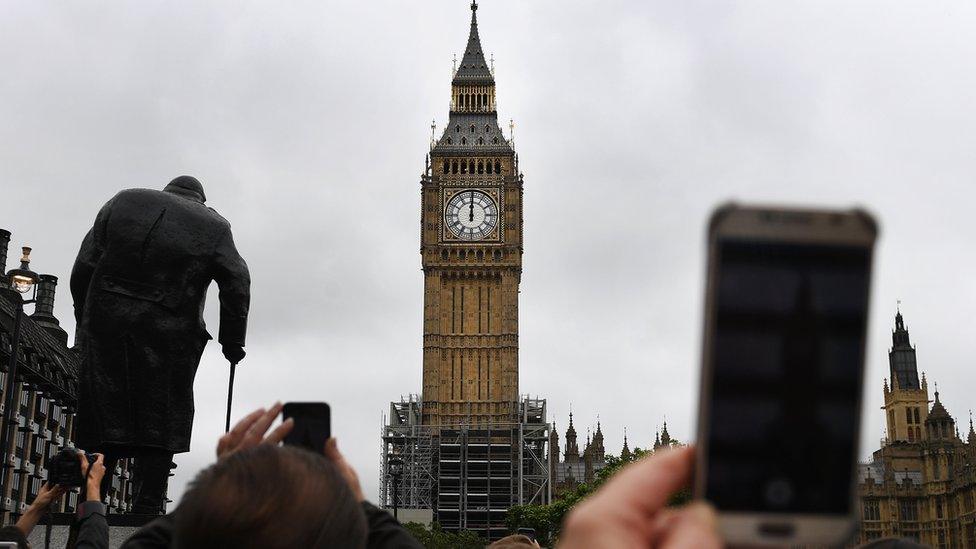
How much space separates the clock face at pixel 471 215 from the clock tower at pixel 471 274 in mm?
79

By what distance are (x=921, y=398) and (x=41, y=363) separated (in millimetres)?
A: 85227

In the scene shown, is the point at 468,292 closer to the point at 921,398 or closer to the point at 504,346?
the point at 504,346

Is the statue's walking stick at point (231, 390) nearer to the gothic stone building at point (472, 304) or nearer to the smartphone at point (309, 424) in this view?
the smartphone at point (309, 424)

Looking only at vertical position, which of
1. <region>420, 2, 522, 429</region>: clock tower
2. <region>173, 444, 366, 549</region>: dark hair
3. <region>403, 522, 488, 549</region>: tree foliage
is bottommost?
<region>403, 522, 488, 549</region>: tree foliage

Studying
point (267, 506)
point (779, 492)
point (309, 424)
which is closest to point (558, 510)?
point (309, 424)

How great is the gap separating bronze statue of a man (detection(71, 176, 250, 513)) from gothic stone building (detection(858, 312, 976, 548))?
77.4m

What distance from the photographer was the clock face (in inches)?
3216

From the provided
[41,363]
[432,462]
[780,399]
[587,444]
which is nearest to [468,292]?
[432,462]

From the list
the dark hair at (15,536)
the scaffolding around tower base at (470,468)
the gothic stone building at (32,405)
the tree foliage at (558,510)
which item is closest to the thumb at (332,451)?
the dark hair at (15,536)

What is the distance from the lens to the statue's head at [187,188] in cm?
876

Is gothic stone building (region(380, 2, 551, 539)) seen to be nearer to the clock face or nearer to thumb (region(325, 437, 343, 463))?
the clock face

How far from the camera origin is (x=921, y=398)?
348 ft

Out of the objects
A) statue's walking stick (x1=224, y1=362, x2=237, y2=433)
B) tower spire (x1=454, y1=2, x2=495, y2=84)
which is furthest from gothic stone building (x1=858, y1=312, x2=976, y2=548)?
statue's walking stick (x1=224, y1=362, x2=237, y2=433)

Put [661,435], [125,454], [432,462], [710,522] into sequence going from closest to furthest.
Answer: [710,522]
[125,454]
[432,462]
[661,435]
